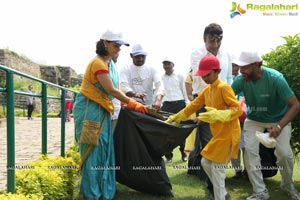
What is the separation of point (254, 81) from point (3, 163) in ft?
12.5

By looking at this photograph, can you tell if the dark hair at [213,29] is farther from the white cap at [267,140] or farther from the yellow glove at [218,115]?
the white cap at [267,140]

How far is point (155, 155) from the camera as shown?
4184mm

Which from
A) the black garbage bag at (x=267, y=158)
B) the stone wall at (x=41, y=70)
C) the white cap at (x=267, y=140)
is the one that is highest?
the stone wall at (x=41, y=70)

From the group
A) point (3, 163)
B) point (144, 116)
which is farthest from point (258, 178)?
point (3, 163)

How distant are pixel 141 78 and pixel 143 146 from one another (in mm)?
1195

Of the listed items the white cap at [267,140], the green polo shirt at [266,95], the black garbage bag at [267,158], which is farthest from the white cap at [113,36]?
the black garbage bag at [267,158]

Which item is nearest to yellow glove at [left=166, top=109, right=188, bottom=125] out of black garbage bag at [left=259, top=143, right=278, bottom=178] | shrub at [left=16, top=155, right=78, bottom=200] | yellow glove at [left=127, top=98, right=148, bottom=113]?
yellow glove at [left=127, top=98, right=148, bottom=113]

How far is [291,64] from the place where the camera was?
168 inches

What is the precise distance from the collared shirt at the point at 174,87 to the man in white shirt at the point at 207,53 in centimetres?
304

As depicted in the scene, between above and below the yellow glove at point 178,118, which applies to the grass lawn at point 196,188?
below

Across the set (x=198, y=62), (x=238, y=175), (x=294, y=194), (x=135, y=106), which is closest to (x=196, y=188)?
(x=238, y=175)

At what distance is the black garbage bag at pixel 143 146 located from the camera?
406 cm

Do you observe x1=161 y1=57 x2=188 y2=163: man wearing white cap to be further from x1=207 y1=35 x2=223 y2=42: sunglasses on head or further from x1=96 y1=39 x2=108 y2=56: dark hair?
A: x1=96 y1=39 x2=108 y2=56: dark hair

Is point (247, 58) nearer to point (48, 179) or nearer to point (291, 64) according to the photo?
Result: point (291, 64)
